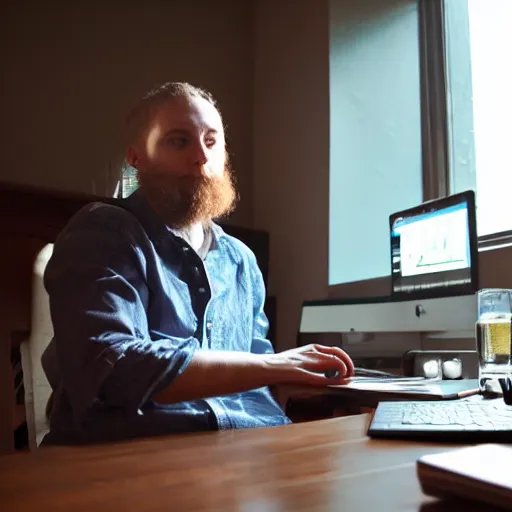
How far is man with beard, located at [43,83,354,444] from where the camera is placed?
2.90ft

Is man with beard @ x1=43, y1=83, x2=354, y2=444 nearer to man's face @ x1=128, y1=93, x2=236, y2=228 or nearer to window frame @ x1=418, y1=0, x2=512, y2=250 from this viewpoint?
man's face @ x1=128, y1=93, x2=236, y2=228

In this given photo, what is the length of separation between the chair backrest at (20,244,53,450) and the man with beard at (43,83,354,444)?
285mm

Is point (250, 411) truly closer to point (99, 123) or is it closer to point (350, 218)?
point (350, 218)

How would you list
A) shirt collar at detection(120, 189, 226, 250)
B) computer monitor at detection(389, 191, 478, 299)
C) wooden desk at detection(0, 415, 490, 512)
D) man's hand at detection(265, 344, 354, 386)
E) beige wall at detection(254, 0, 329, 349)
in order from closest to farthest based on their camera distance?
1. wooden desk at detection(0, 415, 490, 512)
2. man's hand at detection(265, 344, 354, 386)
3. shirt collar at detection(120, 189, 226, 250)
4. computer monitor at detection(389, 191, 478, 299)
5. beige wall at detection(254, 0, 329, 349)


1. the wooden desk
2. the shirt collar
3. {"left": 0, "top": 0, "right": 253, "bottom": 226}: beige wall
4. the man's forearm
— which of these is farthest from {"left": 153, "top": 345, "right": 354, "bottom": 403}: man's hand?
{"left": 0, "top": 0, "right": 253, "bottom": 226}: beige wall

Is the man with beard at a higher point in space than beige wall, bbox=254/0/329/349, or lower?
lower

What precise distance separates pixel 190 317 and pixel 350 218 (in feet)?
4.63

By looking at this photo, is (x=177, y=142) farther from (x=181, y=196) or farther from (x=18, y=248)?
(x=18, y=248)

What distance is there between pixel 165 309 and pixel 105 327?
7.0 inches

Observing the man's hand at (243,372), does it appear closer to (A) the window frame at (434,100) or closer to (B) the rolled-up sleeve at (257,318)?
(B) the rolled-up sleeve at (257,318)

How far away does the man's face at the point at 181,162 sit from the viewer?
123 cm

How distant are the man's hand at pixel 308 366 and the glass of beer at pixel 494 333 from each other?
0.28 meters

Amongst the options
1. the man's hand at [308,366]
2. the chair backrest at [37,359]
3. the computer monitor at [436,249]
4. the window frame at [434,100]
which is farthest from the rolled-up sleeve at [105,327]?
the window frame at [434,100]

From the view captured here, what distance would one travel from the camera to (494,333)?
122cm
